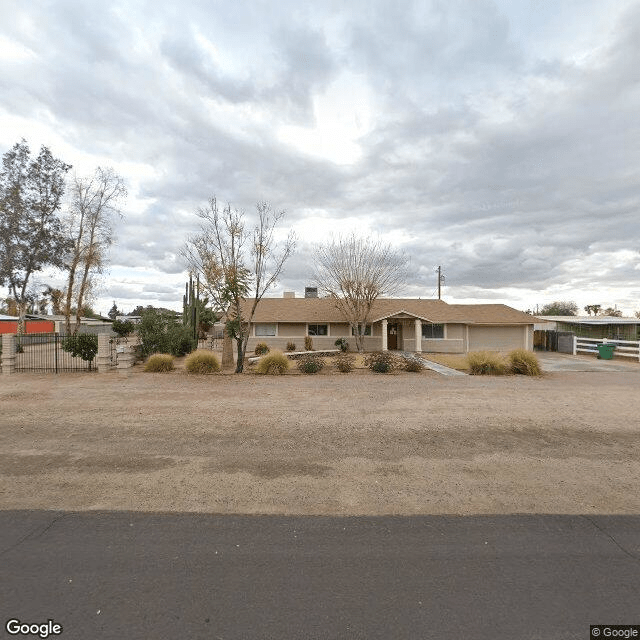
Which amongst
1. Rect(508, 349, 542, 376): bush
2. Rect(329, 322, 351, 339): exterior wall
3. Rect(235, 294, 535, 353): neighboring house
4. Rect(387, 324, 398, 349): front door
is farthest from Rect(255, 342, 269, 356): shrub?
Rect(508, 349, 542, 376): bush

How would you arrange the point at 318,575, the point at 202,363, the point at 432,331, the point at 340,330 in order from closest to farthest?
the point at 318,575, the point at 202,363, the point at 432,331, the point at 340,330

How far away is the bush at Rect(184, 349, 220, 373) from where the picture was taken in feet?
53.2

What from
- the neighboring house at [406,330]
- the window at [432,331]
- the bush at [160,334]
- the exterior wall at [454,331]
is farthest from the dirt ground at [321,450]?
the exterior wall at [454,331]

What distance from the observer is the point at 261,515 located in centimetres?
433

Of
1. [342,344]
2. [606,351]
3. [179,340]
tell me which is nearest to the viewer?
[179,340]

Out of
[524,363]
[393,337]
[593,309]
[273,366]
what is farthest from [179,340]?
[593,309]

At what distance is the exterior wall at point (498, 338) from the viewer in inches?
1181

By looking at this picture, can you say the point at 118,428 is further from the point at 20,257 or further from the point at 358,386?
the point at 20,257

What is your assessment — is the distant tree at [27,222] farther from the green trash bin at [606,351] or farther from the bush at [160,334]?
the green trash bin at [606,351]

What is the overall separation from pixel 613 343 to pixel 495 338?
7245 millimetres

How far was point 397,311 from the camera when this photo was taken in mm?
28297

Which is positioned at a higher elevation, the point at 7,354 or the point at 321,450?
the point at 7,354

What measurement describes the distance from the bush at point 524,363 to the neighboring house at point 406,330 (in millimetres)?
11801

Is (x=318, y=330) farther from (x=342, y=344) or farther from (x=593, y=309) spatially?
(x=593, y=309)
